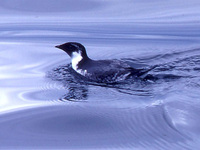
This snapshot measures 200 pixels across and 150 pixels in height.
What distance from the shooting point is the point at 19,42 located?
6.98 meters

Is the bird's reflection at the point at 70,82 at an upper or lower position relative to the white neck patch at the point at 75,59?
lower

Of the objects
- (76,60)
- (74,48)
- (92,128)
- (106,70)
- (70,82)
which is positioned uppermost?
(74,48)

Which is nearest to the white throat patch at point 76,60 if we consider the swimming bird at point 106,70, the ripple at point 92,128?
the swimming bird at point 106,70

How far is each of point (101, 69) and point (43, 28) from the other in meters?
3.07

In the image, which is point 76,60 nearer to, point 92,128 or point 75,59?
point 75,59

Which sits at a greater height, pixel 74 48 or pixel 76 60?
pixel 74 48

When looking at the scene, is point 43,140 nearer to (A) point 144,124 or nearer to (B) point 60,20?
(A) point 144,124

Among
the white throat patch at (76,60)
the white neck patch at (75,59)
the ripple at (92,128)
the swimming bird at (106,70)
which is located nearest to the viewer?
the ripple at (92,128)

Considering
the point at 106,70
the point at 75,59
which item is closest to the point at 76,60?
the point at 75,59

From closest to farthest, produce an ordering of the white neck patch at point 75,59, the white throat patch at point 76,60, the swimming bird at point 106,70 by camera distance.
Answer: the swimming bird at point 106,70 < the white throat patch at point 76,60 < the white neck patch at point 75,59

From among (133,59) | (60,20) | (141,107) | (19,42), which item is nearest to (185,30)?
(133,59)

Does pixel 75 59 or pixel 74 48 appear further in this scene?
pixel 74 48

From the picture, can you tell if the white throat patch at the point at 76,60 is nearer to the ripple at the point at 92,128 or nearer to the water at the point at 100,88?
the water at the point at 100,88

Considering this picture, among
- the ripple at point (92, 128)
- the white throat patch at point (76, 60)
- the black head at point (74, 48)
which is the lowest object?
the ripple at point (92, 128)
